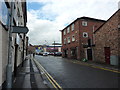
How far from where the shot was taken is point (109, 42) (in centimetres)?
1511

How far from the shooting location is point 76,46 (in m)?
25.4

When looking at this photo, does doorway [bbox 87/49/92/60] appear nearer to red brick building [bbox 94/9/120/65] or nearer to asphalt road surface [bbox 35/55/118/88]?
red brick building [bbox 94/9/120/65]

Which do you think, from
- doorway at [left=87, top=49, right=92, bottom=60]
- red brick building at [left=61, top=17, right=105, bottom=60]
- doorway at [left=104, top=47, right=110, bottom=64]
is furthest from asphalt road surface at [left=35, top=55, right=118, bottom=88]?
red brick building at [left=61, top=17, right=105, bottom=60]

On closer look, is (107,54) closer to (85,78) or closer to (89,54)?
(89,54)

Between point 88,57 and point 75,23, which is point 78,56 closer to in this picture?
point 88,57

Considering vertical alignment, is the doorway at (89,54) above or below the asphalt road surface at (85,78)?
above

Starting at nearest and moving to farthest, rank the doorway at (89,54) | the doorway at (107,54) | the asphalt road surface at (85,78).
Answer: the asphalt road surface at (85,78) < the doorway at (107,54) < the doorway at (89,54)

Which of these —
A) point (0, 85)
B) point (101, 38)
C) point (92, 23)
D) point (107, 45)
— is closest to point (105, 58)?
point (107, 45)

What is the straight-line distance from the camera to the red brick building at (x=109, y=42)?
13750mm

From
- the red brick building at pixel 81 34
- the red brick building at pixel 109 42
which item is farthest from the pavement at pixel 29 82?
the red brick building at pixel 81 34

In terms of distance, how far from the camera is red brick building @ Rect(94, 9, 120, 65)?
1375cm

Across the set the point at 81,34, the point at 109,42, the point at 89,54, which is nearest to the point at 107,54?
the point at 109,42

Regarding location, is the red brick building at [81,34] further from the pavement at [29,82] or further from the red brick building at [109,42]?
the pavement at [29,82]

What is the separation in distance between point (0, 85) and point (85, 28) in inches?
889
